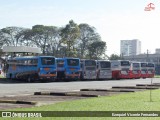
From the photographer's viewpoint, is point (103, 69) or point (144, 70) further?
point (144, 70)

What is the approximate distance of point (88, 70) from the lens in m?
48.4

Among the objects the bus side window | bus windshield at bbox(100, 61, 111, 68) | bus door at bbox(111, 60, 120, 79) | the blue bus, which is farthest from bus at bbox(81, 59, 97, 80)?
the bus side window

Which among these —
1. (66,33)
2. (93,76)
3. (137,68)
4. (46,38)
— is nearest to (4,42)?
(46,38)

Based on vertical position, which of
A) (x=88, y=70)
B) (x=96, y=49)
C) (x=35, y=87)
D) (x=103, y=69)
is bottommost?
(x=35, y=87)

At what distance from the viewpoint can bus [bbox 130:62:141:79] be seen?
57.8 meters

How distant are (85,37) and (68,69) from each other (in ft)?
217

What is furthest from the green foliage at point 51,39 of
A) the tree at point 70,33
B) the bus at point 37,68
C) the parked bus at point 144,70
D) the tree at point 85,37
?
the bus at point 37,68

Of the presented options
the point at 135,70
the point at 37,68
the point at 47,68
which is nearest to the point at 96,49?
the point at 135,70

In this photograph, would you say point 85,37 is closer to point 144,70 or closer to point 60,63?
point 144,70

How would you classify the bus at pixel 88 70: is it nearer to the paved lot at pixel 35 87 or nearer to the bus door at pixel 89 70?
the bus door at pixel 89 70

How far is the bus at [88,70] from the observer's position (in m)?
48.2

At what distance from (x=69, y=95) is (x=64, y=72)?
26.0m

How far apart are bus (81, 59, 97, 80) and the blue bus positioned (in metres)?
1.74

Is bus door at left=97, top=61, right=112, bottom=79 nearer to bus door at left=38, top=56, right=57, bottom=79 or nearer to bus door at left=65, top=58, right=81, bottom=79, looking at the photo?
bus door at left=65, top=58, right=81, bottom=79
